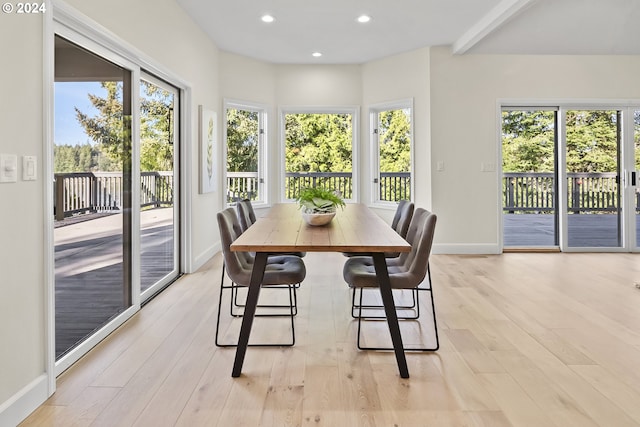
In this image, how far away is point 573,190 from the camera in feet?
19.4

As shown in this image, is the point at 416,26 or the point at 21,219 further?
the point at 416,26

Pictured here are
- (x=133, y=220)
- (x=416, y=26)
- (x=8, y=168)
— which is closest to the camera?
(x=8, y=168)

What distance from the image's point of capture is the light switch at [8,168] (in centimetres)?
175

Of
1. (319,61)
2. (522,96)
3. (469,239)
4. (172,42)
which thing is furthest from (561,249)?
(172,42)

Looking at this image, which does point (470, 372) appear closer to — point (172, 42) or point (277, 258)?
point (277, 258)

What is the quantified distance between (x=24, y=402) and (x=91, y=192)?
1.31 meters

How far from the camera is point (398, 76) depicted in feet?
19.9

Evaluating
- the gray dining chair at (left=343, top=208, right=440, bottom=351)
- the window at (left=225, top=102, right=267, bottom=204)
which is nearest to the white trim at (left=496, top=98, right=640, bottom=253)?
the window at (left=225, top=102, right=267, bottom=204)

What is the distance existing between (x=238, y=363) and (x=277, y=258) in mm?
1153

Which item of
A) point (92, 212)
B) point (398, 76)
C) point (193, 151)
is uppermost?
point (398, 76)

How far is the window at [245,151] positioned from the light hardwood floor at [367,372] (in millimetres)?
2692

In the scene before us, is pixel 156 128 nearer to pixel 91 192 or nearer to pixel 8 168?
pixel 91 192

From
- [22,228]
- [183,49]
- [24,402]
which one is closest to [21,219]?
[22,228]

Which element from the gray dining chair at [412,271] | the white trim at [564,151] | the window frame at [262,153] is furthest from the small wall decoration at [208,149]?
the white trim at [564,151]
